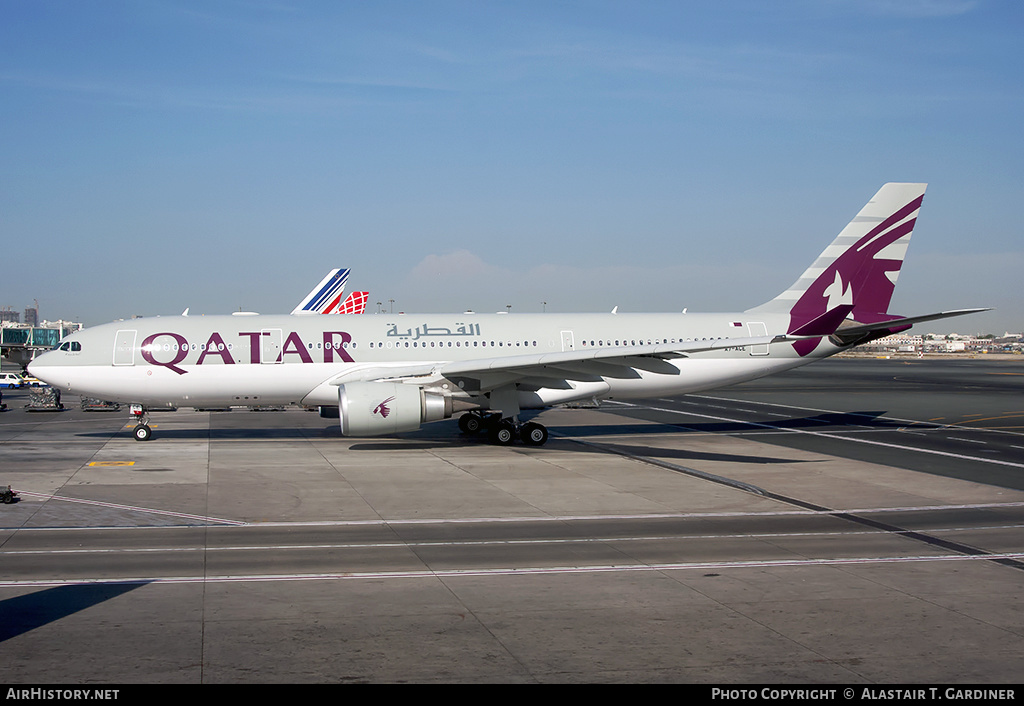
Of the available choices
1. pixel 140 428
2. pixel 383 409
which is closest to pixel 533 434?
pixel 383 409

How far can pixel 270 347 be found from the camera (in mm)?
26781

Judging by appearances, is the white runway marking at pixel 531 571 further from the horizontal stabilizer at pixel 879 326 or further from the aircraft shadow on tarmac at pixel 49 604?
the horizontal stabilizer at pixel 879 326

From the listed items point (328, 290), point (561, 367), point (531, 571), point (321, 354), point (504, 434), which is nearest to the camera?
point (531, 571)

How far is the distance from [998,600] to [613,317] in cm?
1982

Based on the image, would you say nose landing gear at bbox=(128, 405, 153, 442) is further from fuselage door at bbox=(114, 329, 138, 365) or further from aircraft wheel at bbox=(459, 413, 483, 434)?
aircraft wheel at bbox=(459, 413, 483, 434)

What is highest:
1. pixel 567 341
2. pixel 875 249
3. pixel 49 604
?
pixel 875 249

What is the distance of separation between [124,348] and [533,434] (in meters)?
13.0

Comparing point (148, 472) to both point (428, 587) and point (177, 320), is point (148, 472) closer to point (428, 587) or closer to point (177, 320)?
point (177, 320)

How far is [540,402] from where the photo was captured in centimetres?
2709

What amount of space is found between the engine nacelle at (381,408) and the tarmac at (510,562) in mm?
1008

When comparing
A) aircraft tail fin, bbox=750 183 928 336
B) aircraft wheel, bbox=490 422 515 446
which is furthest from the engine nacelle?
aircraft tail fin, bbox=750 183 928 336

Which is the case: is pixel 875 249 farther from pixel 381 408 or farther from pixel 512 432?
pixel 381 408

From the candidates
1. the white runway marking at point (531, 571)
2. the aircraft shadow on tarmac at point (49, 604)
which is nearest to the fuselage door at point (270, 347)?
the white runway marking at point (531, 571)
